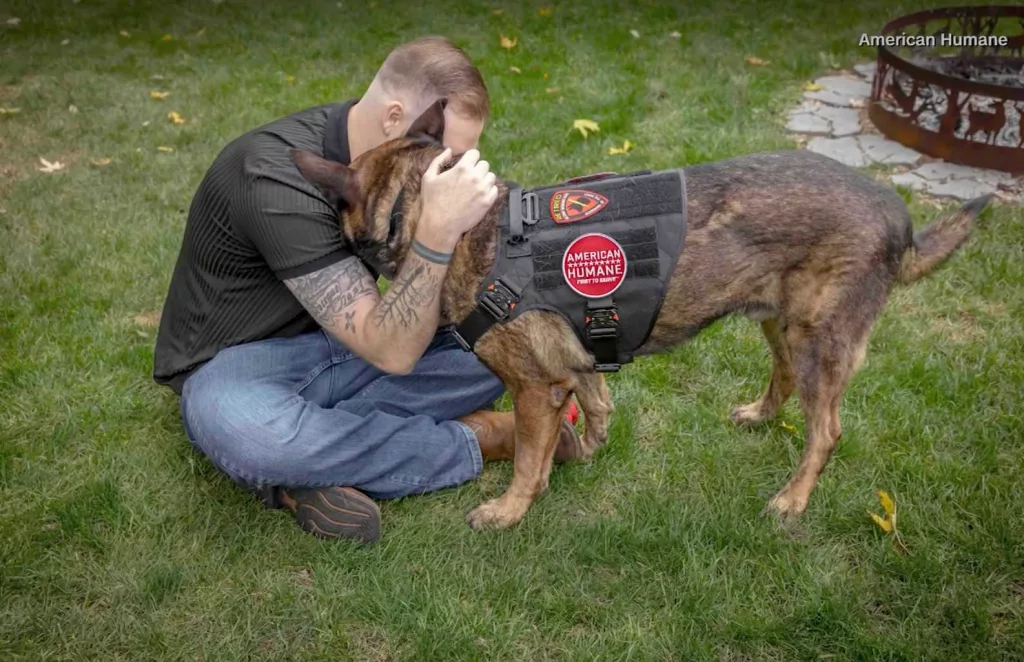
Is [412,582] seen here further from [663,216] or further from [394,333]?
[663,216]

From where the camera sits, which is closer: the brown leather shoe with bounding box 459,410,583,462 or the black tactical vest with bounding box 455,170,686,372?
→ the black tactical vest with bounding box 455,170,686,372

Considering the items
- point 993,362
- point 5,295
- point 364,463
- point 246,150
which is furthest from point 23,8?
point 993,362

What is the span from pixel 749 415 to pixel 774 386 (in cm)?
20

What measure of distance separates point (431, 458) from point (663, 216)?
134 cm

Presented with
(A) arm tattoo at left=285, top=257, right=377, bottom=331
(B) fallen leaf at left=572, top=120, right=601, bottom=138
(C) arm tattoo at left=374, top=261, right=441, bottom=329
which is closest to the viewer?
(C) arm tattoo at left=374, top=261, right=441, bottom=329

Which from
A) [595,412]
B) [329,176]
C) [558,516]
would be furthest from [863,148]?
[329,176]

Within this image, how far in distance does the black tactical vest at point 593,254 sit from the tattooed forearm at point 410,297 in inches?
7.0

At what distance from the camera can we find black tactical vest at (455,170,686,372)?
9.03 ft

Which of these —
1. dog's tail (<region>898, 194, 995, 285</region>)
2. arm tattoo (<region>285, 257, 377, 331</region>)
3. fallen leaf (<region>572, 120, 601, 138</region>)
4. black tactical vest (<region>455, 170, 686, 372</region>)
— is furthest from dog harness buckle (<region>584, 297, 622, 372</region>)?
fallen leaf (<region>572, 120, 601, 138</region>)

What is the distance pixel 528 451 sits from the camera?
311 centimetres

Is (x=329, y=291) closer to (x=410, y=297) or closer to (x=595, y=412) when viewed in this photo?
(x=410, y=297)

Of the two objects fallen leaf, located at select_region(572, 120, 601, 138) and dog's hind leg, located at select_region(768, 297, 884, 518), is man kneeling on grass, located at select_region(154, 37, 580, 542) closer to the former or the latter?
dog's hind leg, located at select_region(768, 297, 884, 518)

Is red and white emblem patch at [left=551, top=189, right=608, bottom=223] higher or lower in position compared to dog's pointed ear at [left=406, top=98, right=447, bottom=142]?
lower

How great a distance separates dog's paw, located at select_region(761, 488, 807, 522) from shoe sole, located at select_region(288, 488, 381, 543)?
1.52 metres
